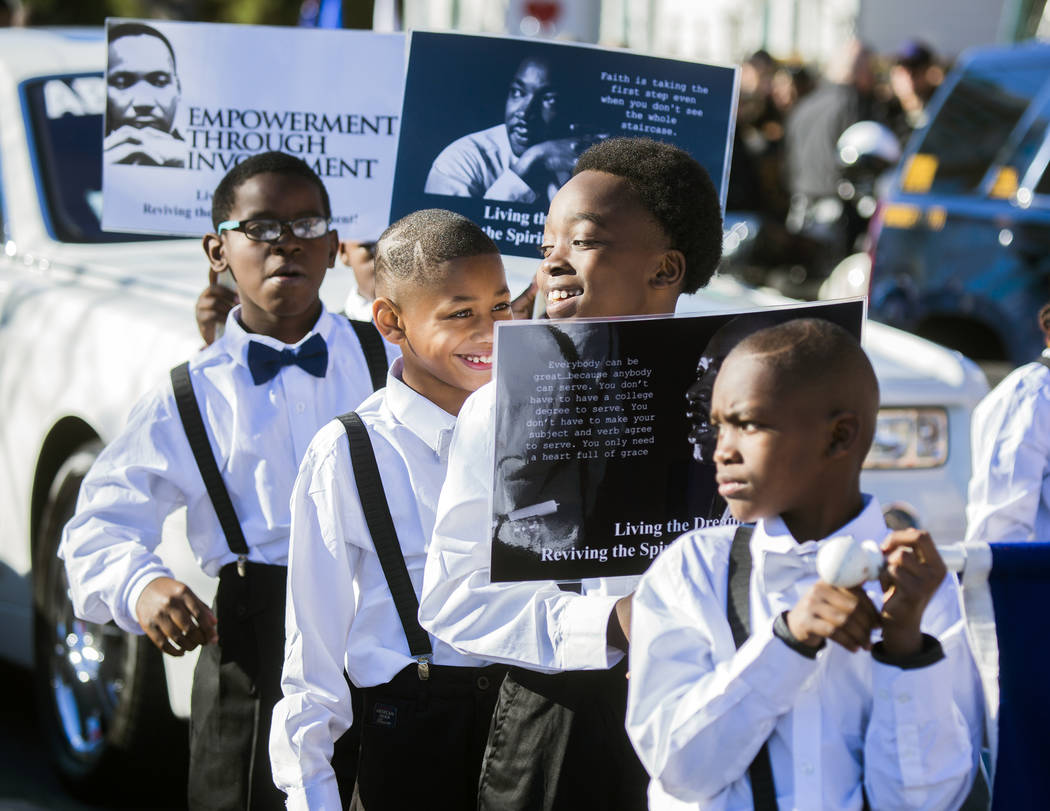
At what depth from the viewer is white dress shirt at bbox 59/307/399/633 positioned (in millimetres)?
2982

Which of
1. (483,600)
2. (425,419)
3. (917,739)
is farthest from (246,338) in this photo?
(917,739)

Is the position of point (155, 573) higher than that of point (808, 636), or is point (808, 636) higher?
point (808, 636)

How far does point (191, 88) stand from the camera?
373cm

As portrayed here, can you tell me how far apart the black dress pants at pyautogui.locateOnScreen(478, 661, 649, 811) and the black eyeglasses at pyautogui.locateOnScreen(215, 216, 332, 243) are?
122cm

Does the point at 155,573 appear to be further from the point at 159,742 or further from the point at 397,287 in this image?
the point at 159,742

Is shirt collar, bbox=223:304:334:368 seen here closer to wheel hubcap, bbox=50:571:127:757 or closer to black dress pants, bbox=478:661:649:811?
black dress pants, bbox=478:661:649:811

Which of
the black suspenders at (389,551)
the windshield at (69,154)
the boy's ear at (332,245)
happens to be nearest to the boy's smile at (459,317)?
the black suspenders at (389,551)

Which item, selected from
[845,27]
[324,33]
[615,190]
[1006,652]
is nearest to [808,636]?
[1006,652]

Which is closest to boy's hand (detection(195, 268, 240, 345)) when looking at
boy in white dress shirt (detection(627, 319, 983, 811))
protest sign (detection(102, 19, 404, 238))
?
protest sign (detection(102, 19, 404, 238))

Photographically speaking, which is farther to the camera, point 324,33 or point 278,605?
point 324,33

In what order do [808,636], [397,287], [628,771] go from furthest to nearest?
[397,287]
[628,771]
[808,636]

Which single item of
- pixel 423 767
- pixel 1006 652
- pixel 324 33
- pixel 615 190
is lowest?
pixel 423 767

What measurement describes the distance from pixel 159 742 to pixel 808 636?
9.15ft

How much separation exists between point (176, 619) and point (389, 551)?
52cm
